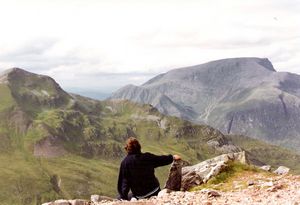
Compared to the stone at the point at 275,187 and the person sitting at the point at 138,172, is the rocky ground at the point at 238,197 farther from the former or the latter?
the person sitting at the point at 138,172

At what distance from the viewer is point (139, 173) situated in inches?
859

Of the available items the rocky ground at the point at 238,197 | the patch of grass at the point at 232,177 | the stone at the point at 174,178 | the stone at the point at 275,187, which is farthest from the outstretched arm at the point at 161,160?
the patch of grass at the point at 232,177

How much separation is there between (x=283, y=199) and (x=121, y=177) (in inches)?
304

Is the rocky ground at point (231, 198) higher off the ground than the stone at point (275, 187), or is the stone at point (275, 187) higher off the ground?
the rocky ground at point (231, 198)

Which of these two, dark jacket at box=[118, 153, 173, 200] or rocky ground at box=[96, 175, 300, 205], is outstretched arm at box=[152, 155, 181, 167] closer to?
dark jacket at box=[118, 153, 173, 200]

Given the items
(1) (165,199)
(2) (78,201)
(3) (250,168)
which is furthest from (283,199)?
(3) (250,168)

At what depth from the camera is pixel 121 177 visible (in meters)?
22.2

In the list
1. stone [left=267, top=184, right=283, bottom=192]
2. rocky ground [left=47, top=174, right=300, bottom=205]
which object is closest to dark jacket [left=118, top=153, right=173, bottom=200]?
rocky ground [left=47, top=174, right=300, bottom=205]

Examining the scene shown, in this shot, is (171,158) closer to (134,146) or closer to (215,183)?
(134,146)

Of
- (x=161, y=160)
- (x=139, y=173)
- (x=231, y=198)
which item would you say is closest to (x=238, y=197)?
(x=231, y=198)

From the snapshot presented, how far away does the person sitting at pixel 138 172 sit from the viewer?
21.8 m

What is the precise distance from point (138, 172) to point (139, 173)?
0.07m

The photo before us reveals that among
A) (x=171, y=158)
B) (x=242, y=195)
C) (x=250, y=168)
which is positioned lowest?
(x=250, y=168)

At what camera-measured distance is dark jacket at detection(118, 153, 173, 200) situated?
71.6 ft
